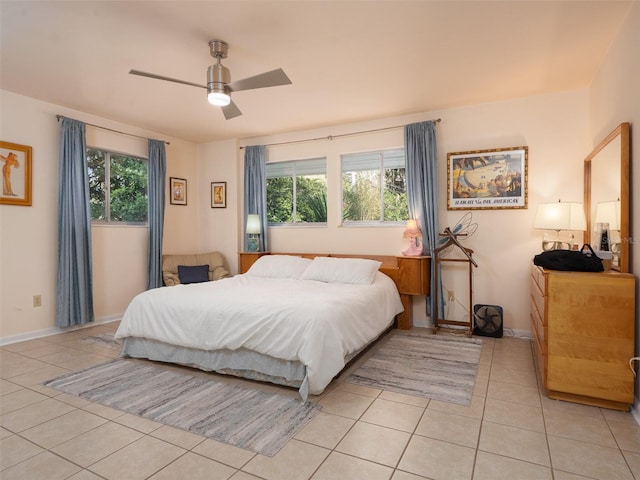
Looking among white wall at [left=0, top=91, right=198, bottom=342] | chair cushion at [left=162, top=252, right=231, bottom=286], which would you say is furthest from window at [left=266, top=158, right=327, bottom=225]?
white wall at [left=0, top=91, right=198, bottom=342]

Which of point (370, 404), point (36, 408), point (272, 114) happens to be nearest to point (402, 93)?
point (272, 114)

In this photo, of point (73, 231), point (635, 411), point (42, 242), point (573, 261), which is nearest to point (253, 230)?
point (73, 231)

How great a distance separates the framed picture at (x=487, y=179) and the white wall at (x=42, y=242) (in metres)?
4.24

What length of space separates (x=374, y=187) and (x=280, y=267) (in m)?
1.64

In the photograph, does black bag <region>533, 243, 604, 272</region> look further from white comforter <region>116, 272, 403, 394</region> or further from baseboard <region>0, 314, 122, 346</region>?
baseboard <region>0, 314, 122, 346</region>

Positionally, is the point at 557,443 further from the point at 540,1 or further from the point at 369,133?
the point at 369,133

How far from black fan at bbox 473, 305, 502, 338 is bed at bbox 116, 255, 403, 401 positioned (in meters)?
1.05

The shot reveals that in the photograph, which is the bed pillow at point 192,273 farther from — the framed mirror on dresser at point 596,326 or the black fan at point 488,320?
the framed mirror on dresser at point 596,326

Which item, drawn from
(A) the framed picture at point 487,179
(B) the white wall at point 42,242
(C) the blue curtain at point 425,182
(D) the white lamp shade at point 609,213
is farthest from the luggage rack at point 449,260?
(B) the white wall at point 42,242

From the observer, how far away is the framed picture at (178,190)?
551cm

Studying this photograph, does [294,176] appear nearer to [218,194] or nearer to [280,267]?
[218,194]

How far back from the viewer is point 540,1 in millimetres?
2299

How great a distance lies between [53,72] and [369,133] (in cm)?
340

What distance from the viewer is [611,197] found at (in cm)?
274
